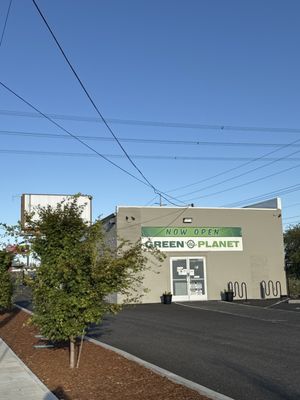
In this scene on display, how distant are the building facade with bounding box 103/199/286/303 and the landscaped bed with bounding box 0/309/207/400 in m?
17.5

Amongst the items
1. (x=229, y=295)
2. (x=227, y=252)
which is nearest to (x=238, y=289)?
(x=229, y=295)

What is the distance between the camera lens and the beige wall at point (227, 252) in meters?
29.6

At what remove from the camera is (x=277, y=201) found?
108 feet

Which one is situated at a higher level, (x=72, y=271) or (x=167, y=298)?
(x=72, y=271)

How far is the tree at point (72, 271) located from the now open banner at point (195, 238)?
1994cm

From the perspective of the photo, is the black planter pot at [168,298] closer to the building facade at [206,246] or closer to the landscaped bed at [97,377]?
the building facade at [206,246]

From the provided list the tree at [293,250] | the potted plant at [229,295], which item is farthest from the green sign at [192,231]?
the tree at [293,250]

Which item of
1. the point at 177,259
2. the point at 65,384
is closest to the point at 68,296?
the point at 65,384

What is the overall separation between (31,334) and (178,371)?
6.65m

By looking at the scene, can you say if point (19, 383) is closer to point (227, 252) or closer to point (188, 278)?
point (188, 278)

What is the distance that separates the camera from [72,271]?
891 centimetres

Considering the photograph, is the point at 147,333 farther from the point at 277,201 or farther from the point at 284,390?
the point at 277,201

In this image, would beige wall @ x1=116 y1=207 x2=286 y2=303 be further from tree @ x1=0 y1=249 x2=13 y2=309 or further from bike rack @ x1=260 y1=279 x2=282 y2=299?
tree @ x1=0 y1=249 x2=13 y2=309

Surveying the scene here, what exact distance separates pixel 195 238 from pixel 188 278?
233 centimetres
